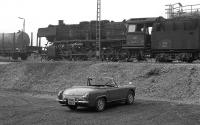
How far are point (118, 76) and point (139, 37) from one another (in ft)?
21.8

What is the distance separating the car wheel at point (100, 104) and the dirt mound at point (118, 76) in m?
4.74

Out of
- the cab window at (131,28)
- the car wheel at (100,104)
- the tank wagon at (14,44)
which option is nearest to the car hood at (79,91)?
the car wheel at (100,104)

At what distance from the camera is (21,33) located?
4650 cm

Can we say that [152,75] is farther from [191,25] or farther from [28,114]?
[28,114]

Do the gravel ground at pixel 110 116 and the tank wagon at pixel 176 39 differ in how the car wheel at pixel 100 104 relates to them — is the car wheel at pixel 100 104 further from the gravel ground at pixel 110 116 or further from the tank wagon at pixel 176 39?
the tank wagon at pixel 176 39

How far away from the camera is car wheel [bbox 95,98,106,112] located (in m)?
14.4

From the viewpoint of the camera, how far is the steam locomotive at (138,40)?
26641 millimetres

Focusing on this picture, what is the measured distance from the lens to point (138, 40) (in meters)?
28.5

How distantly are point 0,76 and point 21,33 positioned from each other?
58.6ft

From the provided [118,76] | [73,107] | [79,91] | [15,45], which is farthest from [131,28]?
[15,45]

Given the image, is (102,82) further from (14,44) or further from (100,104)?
(14,44)

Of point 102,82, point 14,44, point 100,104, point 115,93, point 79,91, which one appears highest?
point 14,44

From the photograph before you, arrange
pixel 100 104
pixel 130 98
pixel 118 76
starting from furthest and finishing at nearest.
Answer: pixel 118 76 < pixel 130 98 < pixel 100 104

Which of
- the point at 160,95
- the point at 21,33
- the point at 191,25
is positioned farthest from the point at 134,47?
the point at 21,33
